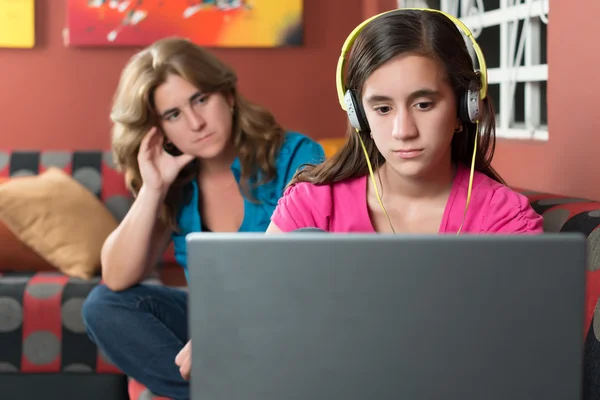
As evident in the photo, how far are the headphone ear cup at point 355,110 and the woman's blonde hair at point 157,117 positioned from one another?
0.78 metres

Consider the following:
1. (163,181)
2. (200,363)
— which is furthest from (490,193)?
(163,181)

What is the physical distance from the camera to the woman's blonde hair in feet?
6.70

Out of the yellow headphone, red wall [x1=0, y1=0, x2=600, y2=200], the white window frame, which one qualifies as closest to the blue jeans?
the yellow headphone

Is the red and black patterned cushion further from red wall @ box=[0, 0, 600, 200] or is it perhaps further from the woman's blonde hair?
red wall @ box=[0, 0, 600, 200]

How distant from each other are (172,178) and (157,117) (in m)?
0.16

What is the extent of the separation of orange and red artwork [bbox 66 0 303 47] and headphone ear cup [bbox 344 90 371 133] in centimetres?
278

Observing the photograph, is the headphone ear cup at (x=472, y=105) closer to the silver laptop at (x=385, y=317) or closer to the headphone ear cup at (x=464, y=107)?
the headphone ear cup at (x=464, y=107)

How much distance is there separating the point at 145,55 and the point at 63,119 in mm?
2079

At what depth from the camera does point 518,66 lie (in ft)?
8.52

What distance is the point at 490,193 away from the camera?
4.54 ft

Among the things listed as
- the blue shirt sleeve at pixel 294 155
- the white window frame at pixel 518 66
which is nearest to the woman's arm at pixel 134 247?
the blue shirt sleeve at pixel 294 155

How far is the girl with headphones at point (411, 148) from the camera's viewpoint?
4.08 feet

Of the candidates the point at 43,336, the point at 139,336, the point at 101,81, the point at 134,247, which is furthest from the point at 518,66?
the point at 101,81

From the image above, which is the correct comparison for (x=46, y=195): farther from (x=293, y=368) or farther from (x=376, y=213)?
(x=293, y=368)
